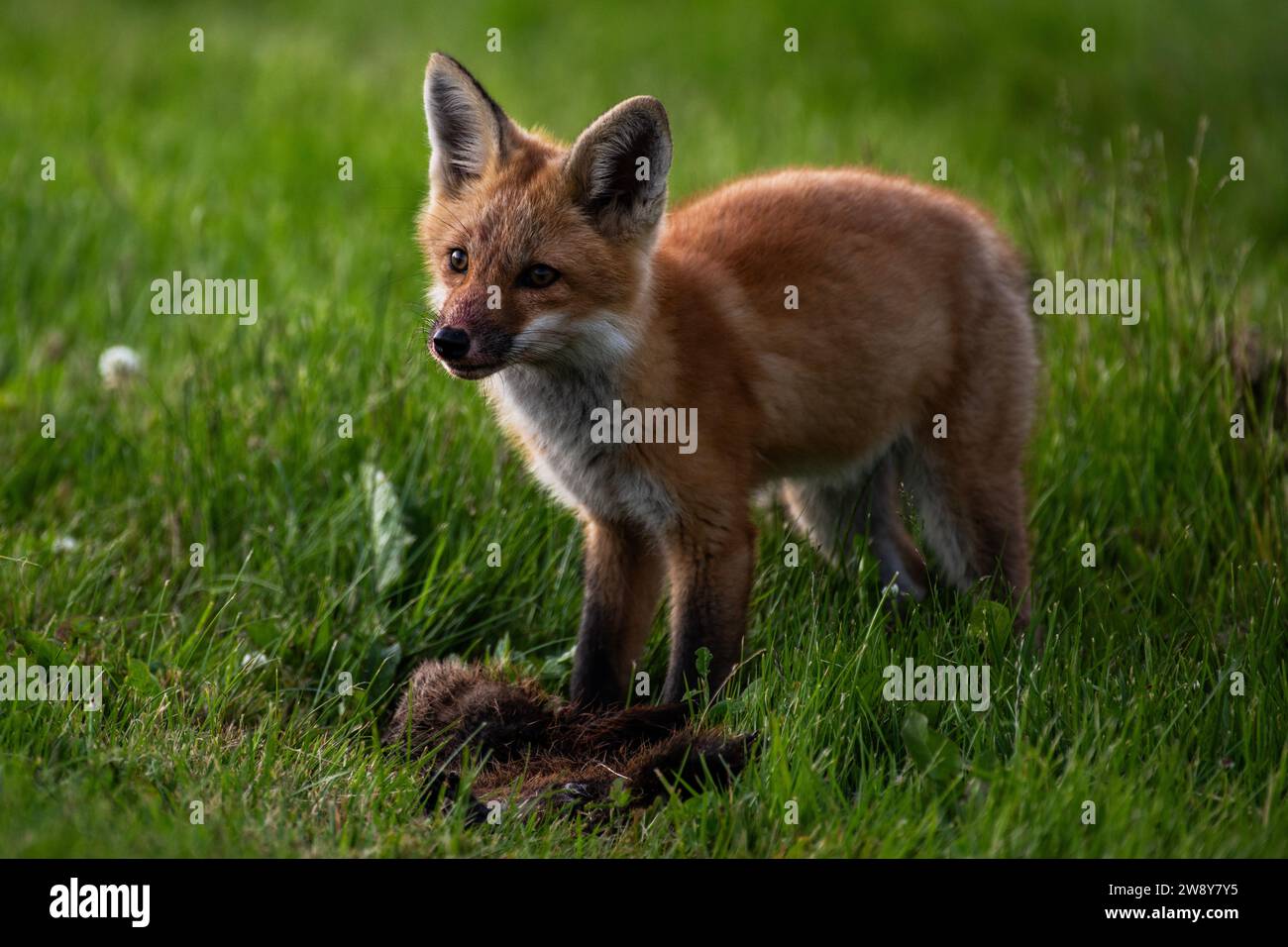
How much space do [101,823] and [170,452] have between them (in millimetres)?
2556

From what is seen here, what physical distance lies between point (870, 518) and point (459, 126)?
229cm

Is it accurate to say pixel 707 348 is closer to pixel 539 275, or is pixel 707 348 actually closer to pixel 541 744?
pixel 539 275

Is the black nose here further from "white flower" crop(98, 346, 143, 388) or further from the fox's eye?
"white flower" crop(98, 346, 143, 388)

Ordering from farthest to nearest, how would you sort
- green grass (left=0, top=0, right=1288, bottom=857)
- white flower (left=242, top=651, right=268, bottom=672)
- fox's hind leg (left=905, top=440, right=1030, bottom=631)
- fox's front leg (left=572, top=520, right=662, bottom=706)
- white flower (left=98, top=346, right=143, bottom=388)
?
1. white flower (left=98, top=346, right=143, bottom=388)
2. fox's hind leg (left=905, top=440, right=1030, bottom=631)
3. fox's front leg (left=572, top=520, right=662, bottom=706)
4. white flower (left=242, top=651, right=268, bottom=672)
5. green grass (left=0, top=0, right=1288, bottom=857)

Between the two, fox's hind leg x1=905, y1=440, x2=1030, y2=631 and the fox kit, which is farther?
fox's hind leg x1=905, y1=440, x2=1030, y2=631

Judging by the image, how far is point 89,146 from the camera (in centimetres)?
912

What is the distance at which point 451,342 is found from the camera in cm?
402

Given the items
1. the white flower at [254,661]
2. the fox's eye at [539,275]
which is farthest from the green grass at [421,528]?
the fox's eye at [539,275]

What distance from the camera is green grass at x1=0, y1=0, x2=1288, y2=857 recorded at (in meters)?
3.71

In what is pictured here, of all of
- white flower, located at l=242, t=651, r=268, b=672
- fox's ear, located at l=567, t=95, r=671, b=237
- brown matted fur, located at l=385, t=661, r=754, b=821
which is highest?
fox's ear, located at l=567, t=95, r=671, b=237

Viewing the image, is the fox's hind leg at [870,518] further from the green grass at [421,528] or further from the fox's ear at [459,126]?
the fox's ear at [459,126]

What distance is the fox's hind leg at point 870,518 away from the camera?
18.2 feet

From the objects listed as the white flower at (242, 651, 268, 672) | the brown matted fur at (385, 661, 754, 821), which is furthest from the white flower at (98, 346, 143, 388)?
the brown matted fur at (385, 661, 754, 821)

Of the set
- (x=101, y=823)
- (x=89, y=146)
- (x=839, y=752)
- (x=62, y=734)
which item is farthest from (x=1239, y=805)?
(x=89, y=146)
